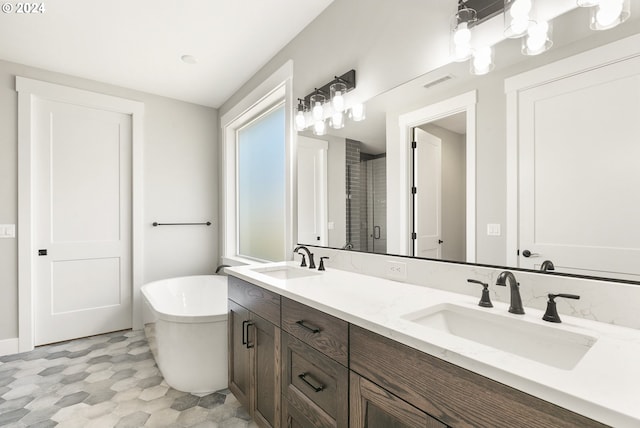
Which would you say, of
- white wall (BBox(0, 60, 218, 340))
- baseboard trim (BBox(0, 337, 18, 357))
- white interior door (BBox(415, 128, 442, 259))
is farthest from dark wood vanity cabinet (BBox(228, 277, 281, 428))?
baseboard trim (BBox(0, 337, 18, 357))

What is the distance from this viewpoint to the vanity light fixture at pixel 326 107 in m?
1.92

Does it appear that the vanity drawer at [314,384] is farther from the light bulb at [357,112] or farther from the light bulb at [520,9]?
the light bulb at [520,9]

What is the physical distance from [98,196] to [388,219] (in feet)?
10.0

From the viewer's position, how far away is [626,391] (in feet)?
1.85

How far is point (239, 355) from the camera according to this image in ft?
6.15

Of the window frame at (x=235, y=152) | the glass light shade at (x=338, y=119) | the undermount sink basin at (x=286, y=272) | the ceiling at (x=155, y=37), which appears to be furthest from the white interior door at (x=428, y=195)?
the ceiling at (x=155, y=37)

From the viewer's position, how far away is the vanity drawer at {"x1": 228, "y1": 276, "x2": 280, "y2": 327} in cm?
148

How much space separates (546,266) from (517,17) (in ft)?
2.91

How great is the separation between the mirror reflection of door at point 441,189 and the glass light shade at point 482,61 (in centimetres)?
17

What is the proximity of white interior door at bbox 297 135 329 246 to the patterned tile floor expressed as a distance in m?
1.20

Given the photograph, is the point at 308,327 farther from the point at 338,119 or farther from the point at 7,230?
the point at 7,230

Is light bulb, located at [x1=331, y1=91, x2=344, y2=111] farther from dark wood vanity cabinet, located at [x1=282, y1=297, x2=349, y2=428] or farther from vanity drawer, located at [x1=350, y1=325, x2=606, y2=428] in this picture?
vanity drawer, located at [x1=350, y1=325, x2=606, y2=428]

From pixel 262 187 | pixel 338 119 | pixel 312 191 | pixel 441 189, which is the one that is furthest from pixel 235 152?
pixel 441 189

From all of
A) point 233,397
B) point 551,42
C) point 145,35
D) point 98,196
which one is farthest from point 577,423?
point 98,196
